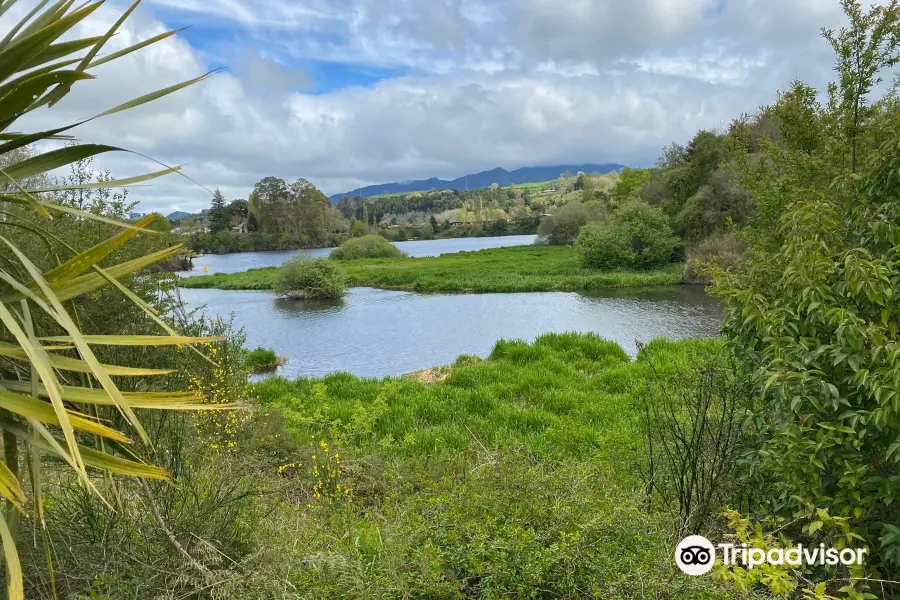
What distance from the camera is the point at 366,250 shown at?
54.9 meters

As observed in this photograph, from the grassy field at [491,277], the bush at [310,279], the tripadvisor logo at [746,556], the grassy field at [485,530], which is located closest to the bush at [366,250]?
the grassy field at [491,277]

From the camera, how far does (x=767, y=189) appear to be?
5.02 m

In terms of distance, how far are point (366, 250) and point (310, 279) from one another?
25965mm

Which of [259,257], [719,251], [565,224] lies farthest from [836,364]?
[259,257]

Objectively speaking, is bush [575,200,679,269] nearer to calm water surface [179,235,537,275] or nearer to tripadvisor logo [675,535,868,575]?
calm water surface [179,235,537,275]

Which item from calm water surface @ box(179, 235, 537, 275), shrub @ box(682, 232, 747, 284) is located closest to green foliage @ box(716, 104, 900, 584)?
shrub @ box(682, 232, 747, 284)

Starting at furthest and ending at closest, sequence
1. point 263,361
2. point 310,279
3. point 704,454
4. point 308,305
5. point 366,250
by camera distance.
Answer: point 366,250
point 310,279
point 308,305
point 263,361
point 704,454

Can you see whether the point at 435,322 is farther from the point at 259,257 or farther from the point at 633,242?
the point at 259,257

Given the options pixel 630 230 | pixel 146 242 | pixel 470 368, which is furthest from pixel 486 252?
pixel 146 242

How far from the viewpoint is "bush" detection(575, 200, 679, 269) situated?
1335 inches

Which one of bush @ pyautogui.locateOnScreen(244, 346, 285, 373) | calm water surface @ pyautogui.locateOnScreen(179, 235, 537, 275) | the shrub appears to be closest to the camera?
bush @ pyautogui.locateOnScreen(244, 346, 285, 373)

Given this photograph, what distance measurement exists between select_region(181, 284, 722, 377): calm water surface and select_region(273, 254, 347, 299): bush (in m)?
0.97

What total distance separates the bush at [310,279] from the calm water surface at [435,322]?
0.97 metres

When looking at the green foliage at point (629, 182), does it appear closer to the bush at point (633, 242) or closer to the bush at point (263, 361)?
the bush at point (633, 242)
